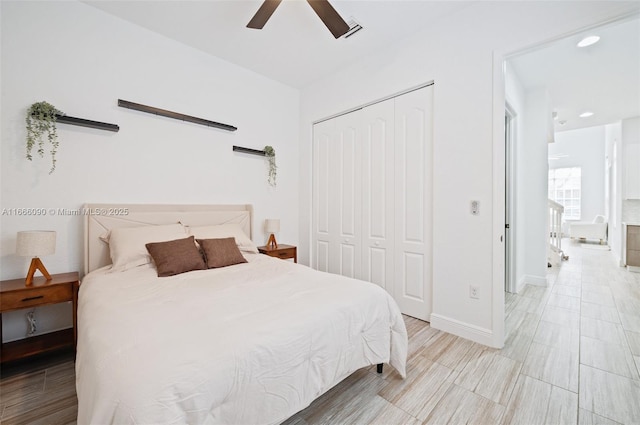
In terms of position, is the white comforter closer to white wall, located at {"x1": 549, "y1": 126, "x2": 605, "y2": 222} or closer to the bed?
the bed

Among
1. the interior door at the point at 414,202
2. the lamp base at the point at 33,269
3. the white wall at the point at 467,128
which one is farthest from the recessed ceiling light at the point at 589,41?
the lamp base at the point at 33,269

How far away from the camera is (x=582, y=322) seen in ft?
8.73

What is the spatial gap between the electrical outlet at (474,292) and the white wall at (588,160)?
9.43 m

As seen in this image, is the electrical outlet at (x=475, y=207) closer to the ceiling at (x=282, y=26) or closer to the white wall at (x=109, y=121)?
the ceiling at (x=282, y=26)

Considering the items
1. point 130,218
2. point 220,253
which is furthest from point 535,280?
point 130,218

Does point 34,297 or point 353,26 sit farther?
point 353,26

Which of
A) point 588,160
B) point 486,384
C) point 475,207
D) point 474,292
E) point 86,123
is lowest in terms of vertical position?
point 486,384

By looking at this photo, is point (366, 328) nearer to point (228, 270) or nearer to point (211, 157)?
point (228, 270)

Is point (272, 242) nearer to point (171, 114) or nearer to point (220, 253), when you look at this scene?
point (220, 253)

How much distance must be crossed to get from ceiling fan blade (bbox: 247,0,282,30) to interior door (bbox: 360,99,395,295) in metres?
1.54

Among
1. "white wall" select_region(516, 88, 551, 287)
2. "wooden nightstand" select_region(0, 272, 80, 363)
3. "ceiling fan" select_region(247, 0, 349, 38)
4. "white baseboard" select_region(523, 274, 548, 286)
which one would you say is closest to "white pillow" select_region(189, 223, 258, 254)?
"wooden nightstand" select_region(0, 272, 80, 363)

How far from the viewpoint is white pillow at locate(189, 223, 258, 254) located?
275 cm

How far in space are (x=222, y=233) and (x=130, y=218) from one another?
0.88 meters

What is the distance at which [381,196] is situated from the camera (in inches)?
123
